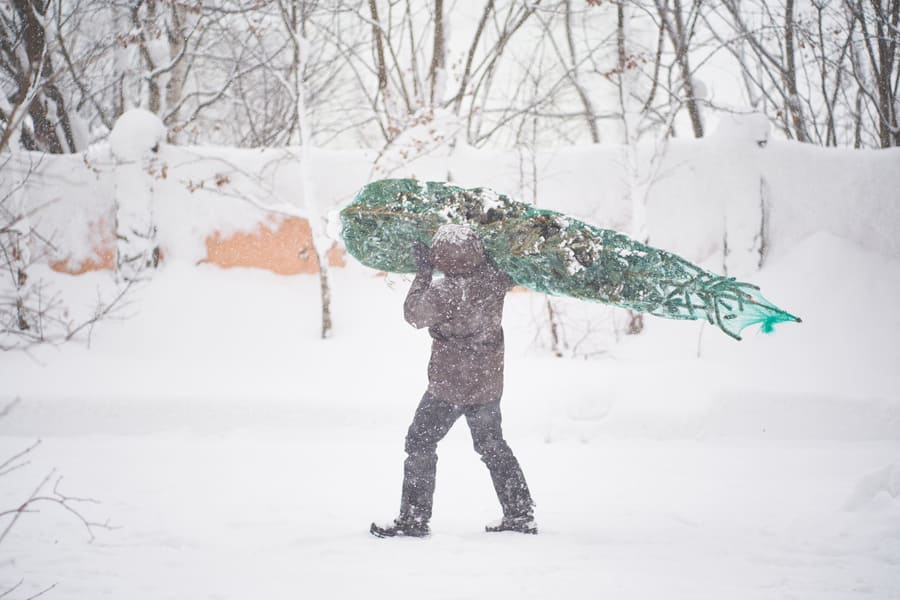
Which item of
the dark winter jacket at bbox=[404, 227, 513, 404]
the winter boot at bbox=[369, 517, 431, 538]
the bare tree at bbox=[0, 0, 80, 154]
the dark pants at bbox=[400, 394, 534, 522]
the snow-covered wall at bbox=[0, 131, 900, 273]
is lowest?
the winter boot at bbox=[369, 517, 431, 538]

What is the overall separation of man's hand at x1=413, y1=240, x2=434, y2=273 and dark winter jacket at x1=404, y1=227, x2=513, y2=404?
6cm

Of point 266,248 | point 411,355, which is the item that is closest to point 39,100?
point 266,248

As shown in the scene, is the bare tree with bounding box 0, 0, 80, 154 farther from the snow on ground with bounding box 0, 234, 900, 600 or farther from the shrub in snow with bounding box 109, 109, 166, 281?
the snow on ground with bounding box 0, 234, 900, 600

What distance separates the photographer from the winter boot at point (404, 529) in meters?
3.33

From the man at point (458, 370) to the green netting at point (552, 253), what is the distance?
215 mm

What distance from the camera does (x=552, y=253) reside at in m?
3.42

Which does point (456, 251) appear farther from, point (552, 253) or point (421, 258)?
point (552, 253)

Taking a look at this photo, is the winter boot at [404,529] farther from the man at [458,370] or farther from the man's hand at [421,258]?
the man's hand at [421,258]

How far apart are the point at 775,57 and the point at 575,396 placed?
27.1 feet

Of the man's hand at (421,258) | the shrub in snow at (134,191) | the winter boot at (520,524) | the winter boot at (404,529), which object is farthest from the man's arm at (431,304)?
the shrub in snow at (134,191)

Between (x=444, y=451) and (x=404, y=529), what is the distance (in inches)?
82.2

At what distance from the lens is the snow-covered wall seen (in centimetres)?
824

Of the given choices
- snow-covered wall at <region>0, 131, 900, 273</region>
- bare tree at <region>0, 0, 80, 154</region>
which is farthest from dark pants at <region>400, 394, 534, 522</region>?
bare tree at <region>0, 0, 80, 154</region>

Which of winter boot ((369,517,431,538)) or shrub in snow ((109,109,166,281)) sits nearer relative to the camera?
winter boot ((369,517,431,538))
